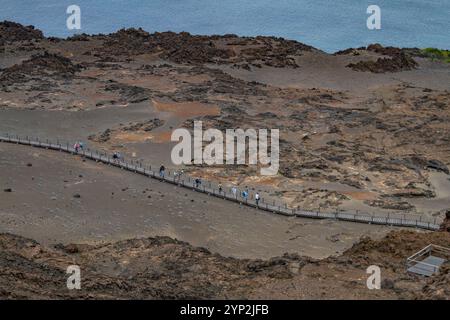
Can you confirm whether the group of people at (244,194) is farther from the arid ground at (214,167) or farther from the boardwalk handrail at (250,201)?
the arid ground at (214,167)

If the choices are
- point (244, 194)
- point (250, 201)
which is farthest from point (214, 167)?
point (250, 201)

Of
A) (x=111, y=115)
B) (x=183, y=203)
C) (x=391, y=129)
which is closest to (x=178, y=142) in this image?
(x=111, y=115)

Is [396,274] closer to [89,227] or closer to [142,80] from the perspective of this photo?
[89,227]

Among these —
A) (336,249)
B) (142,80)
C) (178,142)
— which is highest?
(142,80)

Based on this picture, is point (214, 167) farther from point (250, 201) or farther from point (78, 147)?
point (78, 147)

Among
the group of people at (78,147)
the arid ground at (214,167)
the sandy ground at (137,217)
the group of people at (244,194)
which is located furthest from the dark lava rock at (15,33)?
the group of people at (244,194)

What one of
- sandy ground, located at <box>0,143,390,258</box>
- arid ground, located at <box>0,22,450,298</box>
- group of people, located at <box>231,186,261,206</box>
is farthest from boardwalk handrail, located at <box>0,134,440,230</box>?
arid ground, located at <box>0,22,450,298</box>
